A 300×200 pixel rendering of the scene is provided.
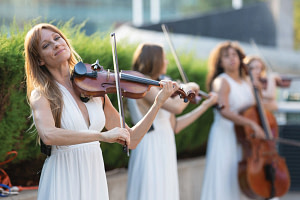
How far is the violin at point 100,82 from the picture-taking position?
2.46 m

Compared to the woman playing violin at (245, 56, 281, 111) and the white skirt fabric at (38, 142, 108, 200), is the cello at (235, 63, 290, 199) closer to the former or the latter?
the woman playing violin at (245, 56, 281, 111)

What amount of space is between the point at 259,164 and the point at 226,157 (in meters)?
0.36

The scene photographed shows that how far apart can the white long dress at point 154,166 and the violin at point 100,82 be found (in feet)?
3.45

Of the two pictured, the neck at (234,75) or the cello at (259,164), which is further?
the neck at (234,75)

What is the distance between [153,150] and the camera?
3.68 metres

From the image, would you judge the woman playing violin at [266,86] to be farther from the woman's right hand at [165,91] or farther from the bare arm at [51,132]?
the bare arm at [51,132]

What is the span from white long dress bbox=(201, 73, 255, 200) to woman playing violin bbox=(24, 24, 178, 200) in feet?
6.90

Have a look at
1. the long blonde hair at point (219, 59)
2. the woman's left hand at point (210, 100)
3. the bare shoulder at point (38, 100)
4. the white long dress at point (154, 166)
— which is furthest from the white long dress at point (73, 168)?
the long blonde hair at point (219, 59)

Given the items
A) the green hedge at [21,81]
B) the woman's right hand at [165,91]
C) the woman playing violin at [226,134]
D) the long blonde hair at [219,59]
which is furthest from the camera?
the long blonde hair at [219,59]

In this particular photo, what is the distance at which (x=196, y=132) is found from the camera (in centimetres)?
579

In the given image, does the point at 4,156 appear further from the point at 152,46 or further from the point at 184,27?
the point at 184,27

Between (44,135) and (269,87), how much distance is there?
367 centimetres

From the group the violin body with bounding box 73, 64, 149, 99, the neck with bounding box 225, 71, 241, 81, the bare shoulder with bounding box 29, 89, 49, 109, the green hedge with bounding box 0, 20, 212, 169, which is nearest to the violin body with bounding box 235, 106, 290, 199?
the neck with bounding box 225, 71, 241, 81

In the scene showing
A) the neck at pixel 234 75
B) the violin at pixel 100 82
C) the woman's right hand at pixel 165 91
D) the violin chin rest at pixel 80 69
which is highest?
the violin chin rest at pixel 80 69
